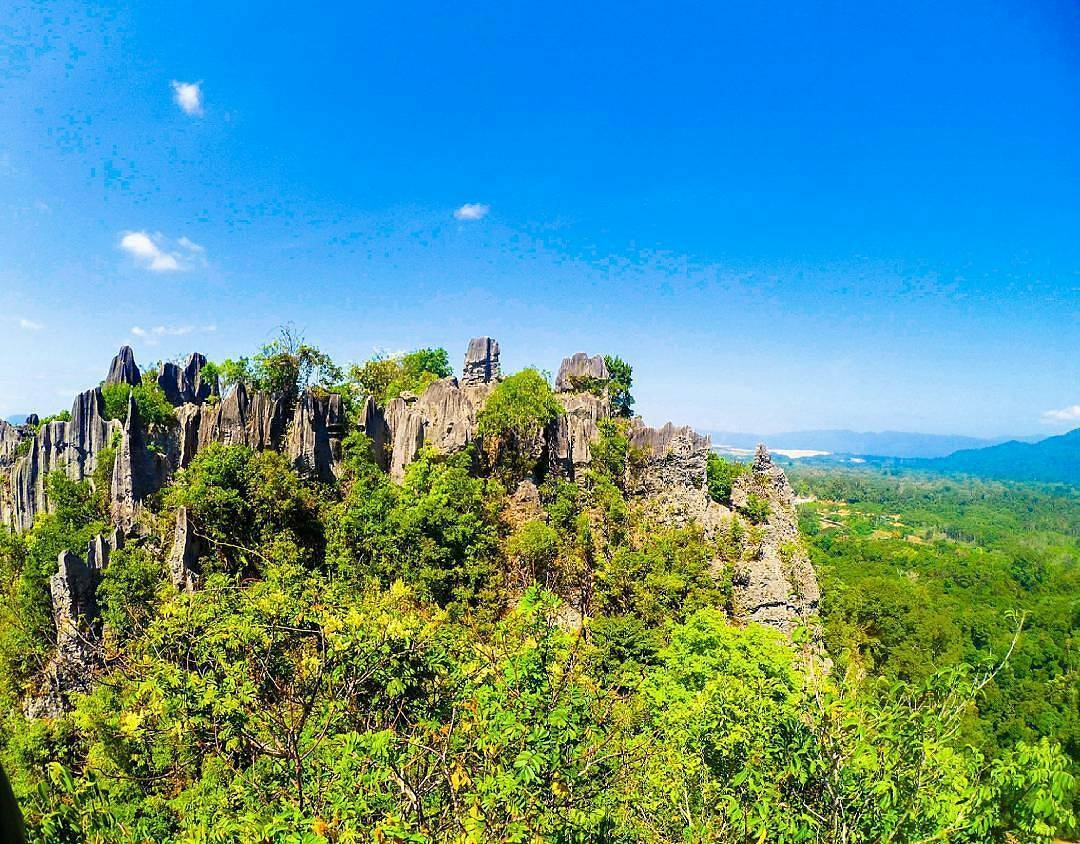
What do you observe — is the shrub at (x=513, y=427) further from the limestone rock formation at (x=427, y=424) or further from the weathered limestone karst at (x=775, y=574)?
the weathered limestone karst at (x=775, y=574)

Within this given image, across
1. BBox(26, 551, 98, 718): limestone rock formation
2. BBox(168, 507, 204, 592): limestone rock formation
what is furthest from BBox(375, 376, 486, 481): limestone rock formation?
BBox(26, 551, 98, 718): limestone rock formation

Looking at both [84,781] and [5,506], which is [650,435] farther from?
[5,506]

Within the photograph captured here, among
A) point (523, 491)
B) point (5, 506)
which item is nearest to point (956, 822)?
point (523, 491)

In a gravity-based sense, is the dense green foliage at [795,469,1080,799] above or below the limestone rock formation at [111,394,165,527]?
below

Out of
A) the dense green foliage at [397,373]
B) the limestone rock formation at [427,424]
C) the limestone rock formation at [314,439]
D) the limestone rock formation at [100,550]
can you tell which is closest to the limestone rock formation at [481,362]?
the dense green foliage at [397,373]

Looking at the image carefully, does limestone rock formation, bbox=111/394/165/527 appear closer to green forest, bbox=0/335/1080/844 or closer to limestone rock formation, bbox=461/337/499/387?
green forest, bbox=0/335/1080/844
